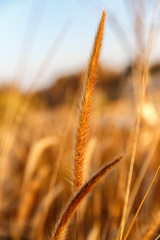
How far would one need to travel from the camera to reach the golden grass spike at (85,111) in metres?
0.30

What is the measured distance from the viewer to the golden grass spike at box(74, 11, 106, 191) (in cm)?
30

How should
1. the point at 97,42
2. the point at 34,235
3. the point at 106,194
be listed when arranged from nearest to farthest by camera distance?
the point at 97,42 < the point at 34,235 < the point at 106,194

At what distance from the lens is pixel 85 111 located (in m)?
0.32

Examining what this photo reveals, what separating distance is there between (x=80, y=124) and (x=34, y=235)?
66 centimetres

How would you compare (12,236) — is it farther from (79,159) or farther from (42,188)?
(79,159)

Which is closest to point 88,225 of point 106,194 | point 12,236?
point 106,194

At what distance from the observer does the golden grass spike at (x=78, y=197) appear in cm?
26

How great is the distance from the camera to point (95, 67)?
0.31 metres

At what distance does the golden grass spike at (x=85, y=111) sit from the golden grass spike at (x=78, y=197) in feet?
0.18

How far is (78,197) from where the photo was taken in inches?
11.0

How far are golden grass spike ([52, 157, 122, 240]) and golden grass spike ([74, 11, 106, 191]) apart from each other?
0.05m

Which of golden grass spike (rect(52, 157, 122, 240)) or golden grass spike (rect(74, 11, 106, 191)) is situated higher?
golden grass spike (rect(74, 11, 106, 191))

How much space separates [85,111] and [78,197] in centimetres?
9

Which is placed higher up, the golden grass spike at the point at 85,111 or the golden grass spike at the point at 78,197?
the golden grass spike at the point at 85,111
